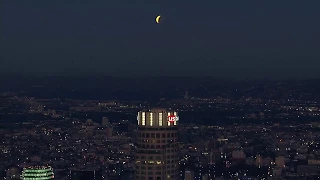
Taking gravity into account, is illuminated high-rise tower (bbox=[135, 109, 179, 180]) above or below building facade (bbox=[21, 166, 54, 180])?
above

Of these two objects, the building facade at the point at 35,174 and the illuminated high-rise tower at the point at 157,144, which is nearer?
the illuminated high-rise tower at the point at 157,144

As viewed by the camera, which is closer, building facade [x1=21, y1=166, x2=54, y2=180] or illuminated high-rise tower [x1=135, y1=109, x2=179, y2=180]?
illuminated high-rise tower [x1=135, y1=109, x2=179, y2=180]

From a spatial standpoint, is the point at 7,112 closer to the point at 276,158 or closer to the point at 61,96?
the point at 61,96

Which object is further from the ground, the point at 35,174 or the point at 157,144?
the point at 157,144

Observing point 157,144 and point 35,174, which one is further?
point 35,174

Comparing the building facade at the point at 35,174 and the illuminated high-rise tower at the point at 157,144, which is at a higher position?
the illuminated high-rise tower at the point at 157,144

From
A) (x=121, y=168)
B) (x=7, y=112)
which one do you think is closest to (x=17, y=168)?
(x=7, y=112)

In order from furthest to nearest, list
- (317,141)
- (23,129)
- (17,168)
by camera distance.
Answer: (317,141) < (23,129) < (17,168)

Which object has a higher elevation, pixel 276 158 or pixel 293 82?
pixel 293 82
